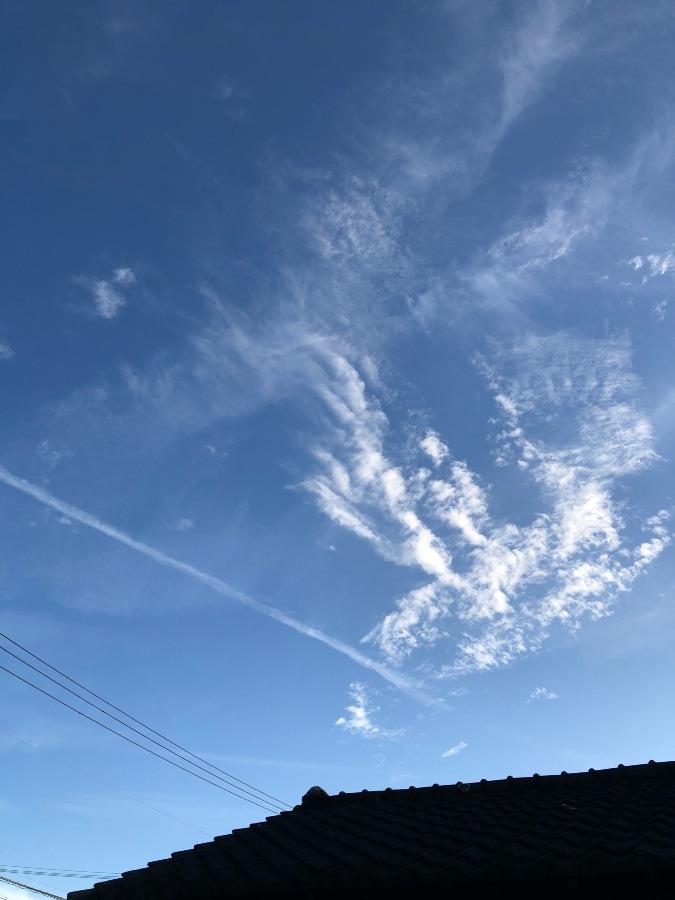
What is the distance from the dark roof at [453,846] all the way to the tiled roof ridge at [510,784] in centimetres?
2

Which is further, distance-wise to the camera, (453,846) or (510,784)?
(510,784)

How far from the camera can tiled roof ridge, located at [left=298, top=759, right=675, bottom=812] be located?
9.52 metres

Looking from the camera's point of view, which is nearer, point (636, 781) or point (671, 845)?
point (671, 845)

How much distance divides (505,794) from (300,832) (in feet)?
10.6

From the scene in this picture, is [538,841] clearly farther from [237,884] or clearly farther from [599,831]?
[237,884]

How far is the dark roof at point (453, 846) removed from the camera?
6.05 meters

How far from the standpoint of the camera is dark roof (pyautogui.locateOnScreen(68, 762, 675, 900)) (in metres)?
6.05

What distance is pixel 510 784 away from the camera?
9.95m

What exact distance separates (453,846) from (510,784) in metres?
3.03

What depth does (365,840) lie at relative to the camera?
331 inches

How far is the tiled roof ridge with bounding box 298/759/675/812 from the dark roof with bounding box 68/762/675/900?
0.02 m

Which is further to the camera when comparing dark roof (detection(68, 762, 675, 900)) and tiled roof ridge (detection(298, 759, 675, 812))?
tiled roof ridge (detection(298, 759, 675, 812))

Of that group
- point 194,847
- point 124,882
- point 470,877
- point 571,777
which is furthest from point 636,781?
point 124,882

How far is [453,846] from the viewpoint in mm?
7352
